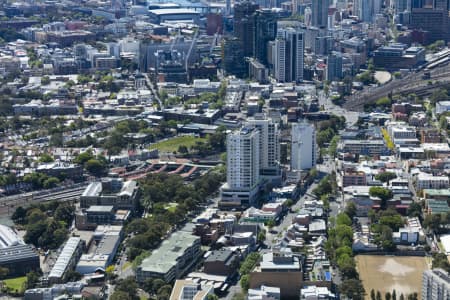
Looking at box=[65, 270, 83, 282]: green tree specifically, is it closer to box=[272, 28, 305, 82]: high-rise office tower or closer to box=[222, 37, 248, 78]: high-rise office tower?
box=[272, 28, 305, 82]: high-rise office tower

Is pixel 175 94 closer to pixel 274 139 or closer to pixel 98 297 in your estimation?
pixel 274 139

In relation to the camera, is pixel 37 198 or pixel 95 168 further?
pixel 95 168

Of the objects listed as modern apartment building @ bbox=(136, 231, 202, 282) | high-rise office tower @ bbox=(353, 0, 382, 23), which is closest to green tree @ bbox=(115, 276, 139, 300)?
modern apartment building @ bbox=(136, 231, 202, 282)

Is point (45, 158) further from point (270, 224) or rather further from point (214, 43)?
point (214, 43)

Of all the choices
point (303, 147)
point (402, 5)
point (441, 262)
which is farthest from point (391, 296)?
point (402, 5)

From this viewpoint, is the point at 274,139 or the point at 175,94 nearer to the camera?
the point at 274,139

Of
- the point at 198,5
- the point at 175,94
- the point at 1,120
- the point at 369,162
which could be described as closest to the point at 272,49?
the point at 175,94

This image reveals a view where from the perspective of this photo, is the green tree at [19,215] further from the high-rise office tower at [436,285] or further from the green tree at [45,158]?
the high-rise office tower at [436,285]
